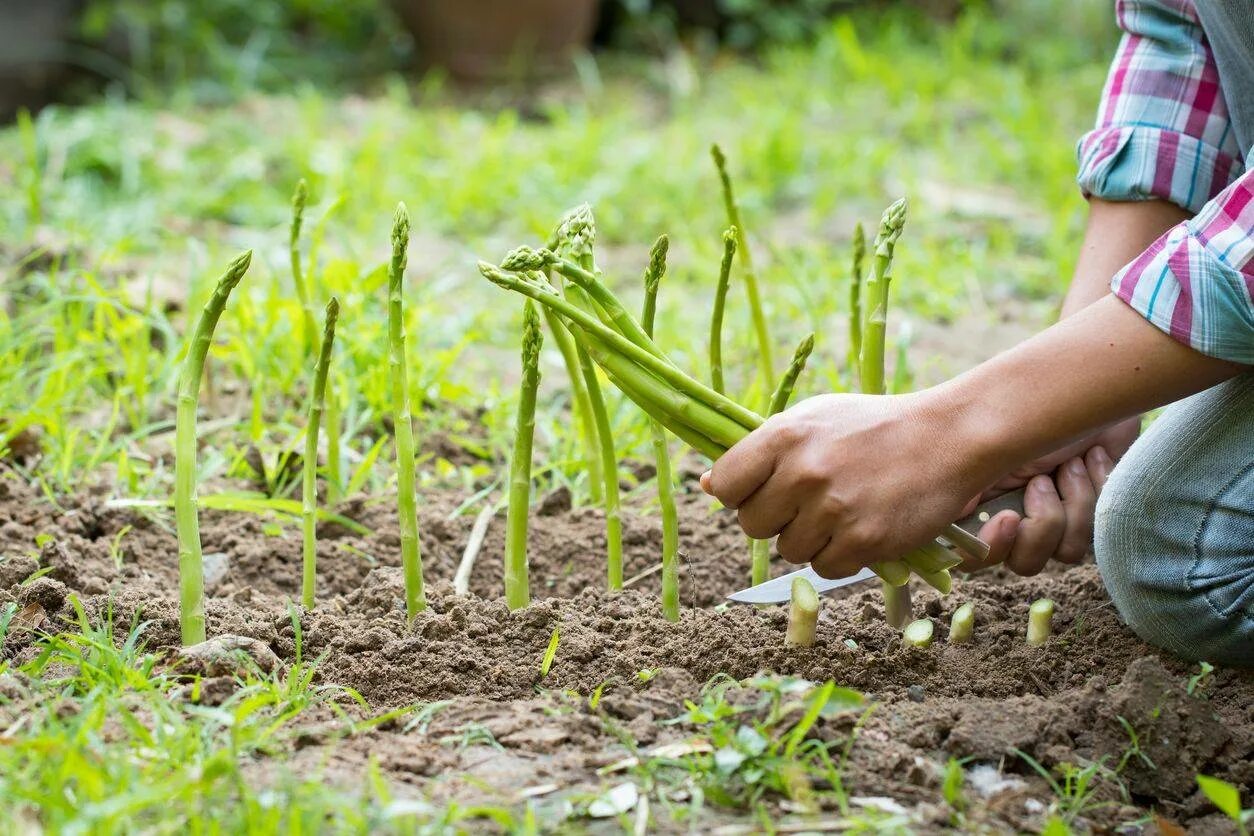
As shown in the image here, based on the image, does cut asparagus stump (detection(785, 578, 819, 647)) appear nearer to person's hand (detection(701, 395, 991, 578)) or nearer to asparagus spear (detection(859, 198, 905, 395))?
person's hand (detection(701, 395, 991, 578))

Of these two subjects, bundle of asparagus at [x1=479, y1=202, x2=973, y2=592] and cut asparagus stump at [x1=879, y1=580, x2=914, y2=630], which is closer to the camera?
bundle of asparagus at [x1=479, y1=202, x2=973, y2=592]

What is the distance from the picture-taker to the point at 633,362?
1.95 metres

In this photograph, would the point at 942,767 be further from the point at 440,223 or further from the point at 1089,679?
the point at 440,223

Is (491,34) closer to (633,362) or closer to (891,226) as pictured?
(891,226)

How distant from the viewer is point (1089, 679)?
1.98 metres

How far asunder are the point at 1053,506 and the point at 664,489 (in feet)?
1.97

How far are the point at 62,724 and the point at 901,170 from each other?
13.2ft

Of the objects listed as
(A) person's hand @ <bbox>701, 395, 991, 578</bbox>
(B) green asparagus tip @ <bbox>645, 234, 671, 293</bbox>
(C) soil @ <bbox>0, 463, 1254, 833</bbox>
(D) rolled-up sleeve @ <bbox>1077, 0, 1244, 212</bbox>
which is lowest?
(C) soil @ <bbox>0, 463, 1254, 833</bbox>

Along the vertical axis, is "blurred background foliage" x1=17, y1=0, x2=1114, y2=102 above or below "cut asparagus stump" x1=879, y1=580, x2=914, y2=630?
above

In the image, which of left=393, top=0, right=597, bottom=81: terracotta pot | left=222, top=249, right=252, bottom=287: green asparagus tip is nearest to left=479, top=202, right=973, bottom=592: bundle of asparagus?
left=222, top=249, right=252, bottom=287: green asparagus tip

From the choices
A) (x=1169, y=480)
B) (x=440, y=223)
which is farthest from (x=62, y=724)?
(x=440, y=223)

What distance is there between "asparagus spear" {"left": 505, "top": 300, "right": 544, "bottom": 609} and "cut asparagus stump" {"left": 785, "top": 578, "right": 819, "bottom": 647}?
1.42 feet

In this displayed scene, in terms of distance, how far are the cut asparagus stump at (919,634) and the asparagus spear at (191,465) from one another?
105 cm

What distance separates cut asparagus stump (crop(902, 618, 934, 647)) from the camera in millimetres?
2055
